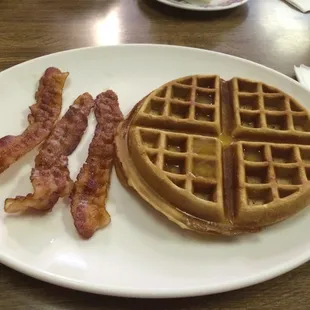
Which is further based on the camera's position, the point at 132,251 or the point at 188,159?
the point at 188,159

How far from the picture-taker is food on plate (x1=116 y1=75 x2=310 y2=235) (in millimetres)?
1312

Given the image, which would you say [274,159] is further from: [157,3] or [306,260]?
[157,3]

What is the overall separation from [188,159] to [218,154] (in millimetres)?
108

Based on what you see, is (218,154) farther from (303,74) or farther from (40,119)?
(303,74)

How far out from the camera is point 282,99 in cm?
167

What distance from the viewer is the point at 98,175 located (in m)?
1.42

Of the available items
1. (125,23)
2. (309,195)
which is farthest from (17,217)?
(125,23)

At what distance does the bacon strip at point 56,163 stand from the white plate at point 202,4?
906 millimetres

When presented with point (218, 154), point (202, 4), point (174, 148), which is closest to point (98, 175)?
point (174, 148)

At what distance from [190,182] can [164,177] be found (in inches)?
3.0

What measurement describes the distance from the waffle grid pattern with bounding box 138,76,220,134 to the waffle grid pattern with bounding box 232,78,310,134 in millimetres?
79

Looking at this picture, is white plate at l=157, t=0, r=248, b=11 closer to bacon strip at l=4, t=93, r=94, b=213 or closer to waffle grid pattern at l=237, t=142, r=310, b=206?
bacon strip at l=4, t=93, r=94, b=213

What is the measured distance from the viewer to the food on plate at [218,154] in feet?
4.30

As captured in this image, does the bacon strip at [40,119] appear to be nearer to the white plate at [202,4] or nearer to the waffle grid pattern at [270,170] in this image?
the waffle grid pattern at [270,170]
